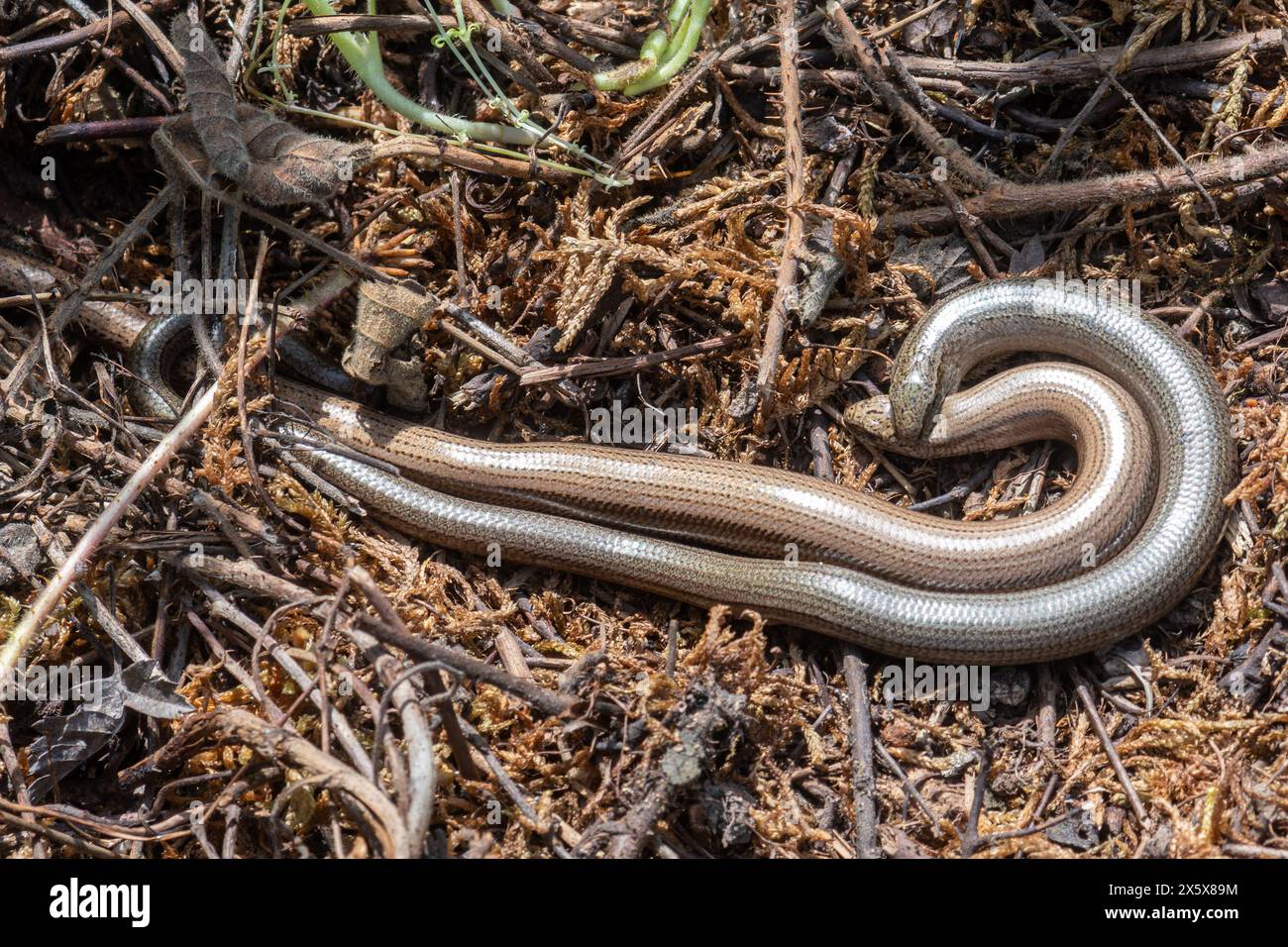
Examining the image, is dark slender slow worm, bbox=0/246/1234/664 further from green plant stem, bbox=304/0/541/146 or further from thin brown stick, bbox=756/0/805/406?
green plant stem, bbox=304/0/541/146

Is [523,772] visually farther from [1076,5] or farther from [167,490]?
[1076,5]

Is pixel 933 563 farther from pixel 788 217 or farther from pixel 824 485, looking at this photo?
pixel 788 217

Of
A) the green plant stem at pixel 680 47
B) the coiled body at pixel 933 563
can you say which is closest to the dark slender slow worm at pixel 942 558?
the coiled body at pixel 933 563

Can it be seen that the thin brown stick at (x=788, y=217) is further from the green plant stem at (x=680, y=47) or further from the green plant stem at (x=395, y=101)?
the green plant stem at (x=395, y=101)

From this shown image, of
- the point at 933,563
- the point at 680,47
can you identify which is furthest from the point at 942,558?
the point at 680,47

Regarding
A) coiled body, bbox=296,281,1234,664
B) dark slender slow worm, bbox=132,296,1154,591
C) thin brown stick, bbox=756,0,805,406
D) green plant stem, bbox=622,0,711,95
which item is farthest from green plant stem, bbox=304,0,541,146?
coiled body, bbox=296,281,1234,664

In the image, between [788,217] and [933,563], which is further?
[788,217]

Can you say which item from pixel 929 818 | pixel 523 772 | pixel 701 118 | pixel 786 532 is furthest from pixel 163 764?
pixel 701 118

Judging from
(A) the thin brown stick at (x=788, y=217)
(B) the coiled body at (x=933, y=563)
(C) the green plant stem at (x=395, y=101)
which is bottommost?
(B) the coiled body at (x=933, y=563)
